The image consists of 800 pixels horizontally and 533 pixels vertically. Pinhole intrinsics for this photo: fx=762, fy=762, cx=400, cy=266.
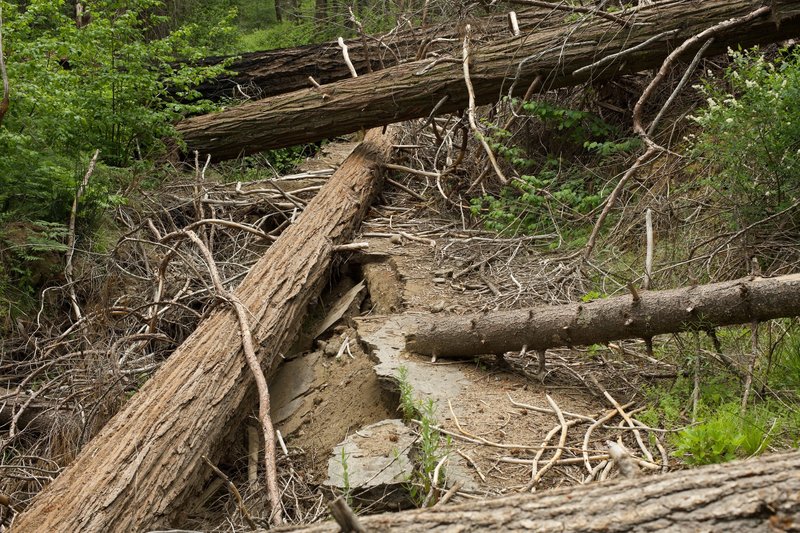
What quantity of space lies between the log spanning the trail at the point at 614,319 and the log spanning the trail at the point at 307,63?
17.6ft

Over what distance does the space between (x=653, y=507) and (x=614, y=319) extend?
7.27 ft

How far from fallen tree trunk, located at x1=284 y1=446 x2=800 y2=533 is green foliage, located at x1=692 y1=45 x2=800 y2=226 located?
10.7 feet

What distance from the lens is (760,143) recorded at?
15.6ft

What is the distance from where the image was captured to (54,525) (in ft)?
11.0

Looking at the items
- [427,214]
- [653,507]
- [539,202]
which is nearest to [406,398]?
[653,507]

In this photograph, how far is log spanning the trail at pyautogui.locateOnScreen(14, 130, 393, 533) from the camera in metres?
3.50

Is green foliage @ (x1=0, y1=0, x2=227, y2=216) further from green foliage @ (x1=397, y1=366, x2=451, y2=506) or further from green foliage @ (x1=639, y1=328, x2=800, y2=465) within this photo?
green foliage @ (x1=639, y1=328, x2=800, y2=465)

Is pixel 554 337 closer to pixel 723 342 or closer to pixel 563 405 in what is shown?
pixel 563 405

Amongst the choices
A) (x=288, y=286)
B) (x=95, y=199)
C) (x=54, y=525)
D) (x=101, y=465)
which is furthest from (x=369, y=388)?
(x=95, y=199)

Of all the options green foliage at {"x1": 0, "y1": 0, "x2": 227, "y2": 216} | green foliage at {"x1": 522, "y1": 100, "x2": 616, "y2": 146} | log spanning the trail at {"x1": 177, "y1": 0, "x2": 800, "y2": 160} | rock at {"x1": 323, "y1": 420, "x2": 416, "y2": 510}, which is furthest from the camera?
green foliage at {"x1": 522, "y1": 100, "x2": 616, "y2": 146}

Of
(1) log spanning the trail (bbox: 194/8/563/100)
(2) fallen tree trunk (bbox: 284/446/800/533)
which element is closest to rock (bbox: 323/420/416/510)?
(2) fallen tree trunk (bbox: 284/446/800/533)

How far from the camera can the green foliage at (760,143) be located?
466cm

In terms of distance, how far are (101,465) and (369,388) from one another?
63.3 inches

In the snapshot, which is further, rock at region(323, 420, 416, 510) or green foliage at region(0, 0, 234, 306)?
green foliage at region(0, 0, 234, 306)
